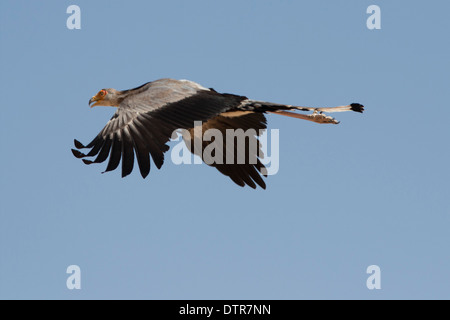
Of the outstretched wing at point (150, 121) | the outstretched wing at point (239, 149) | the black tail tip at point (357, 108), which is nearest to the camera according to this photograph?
the outstretched wing at point (150, 121)

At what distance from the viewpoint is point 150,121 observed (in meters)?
12.4

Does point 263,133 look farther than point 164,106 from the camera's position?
Yes

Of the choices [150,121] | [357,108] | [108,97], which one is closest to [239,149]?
[357,108]

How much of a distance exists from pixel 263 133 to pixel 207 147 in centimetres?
109

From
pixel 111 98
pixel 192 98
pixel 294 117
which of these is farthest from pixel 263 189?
pixel 111 98

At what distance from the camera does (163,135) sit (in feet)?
39.4

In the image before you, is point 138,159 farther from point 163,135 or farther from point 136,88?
point 136,88

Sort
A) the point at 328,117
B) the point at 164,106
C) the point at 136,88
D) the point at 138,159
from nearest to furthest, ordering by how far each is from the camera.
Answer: the point at 138,159 < the point at 164,106 < the point at 328,117 < the point at 136,88

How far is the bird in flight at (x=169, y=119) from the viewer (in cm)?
1190

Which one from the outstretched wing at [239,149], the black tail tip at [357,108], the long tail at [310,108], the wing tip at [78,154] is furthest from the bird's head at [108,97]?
the black tail tip at [357,108]

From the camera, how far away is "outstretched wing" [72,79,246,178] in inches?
465

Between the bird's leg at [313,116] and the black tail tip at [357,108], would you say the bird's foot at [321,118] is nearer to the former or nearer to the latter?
the bird's leg at [313,116]

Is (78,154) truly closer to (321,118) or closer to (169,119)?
(169,119)

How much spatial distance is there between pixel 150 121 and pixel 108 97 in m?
3.68
